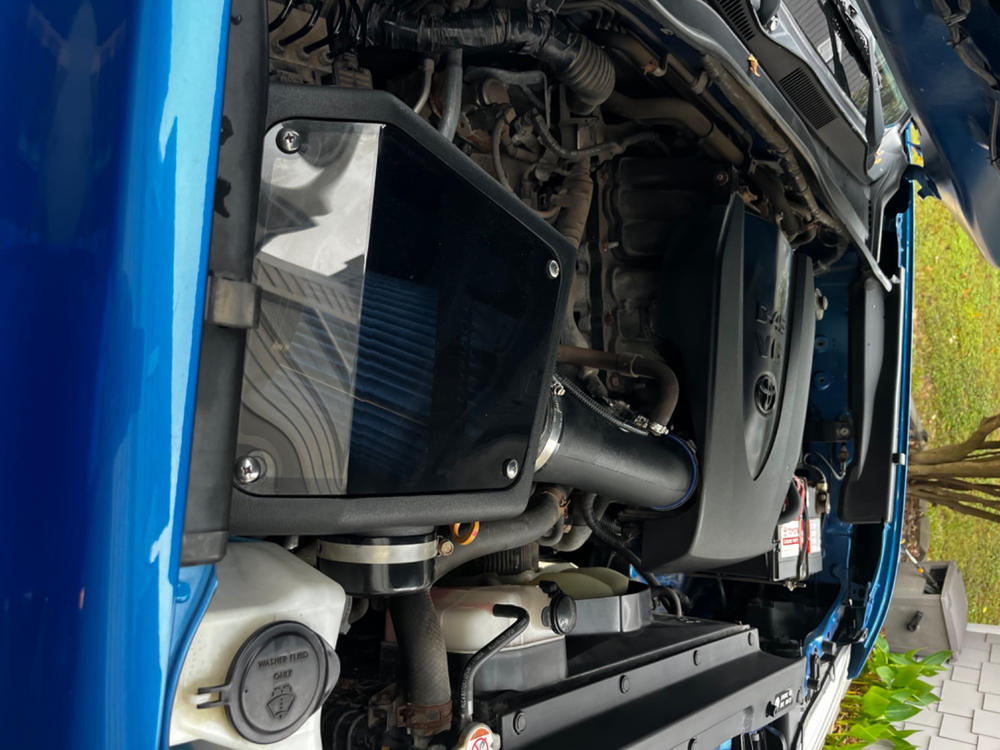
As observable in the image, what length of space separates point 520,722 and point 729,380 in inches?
37.1

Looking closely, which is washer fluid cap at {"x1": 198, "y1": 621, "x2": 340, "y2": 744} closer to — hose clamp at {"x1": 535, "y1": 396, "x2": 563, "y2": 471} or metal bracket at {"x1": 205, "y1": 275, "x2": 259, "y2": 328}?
metal bracket at {"x1": 205, "y1": 275, "x2": 259, "y2": 328}

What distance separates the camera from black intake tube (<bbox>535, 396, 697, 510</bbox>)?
62.0 inches

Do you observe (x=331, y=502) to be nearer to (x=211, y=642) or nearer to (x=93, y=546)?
(x=211, y=642)

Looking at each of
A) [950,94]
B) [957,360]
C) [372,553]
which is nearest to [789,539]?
[950,94]

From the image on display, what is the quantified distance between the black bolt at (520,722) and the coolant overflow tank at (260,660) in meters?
0.55

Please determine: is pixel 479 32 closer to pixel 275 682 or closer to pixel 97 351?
pixel 97 351

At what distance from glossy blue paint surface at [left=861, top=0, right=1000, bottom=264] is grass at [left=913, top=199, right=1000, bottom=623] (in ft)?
14.8

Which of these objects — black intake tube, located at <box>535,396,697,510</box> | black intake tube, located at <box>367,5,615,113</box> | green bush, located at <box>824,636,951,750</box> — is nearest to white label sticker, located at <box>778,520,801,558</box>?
black intake tube, located at <box>535,396,697,510</box>

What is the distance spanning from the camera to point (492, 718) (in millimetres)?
1415

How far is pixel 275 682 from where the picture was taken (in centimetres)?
87

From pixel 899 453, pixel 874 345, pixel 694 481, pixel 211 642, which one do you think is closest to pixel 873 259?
pixel 874 345

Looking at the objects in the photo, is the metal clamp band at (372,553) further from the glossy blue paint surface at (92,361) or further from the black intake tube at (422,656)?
the glossy blue paint surface at (92,361)

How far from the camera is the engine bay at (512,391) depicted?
906 millimetres

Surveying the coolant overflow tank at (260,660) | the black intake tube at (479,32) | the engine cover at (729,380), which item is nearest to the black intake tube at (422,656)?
the coolant overflow tank at (260,660)
